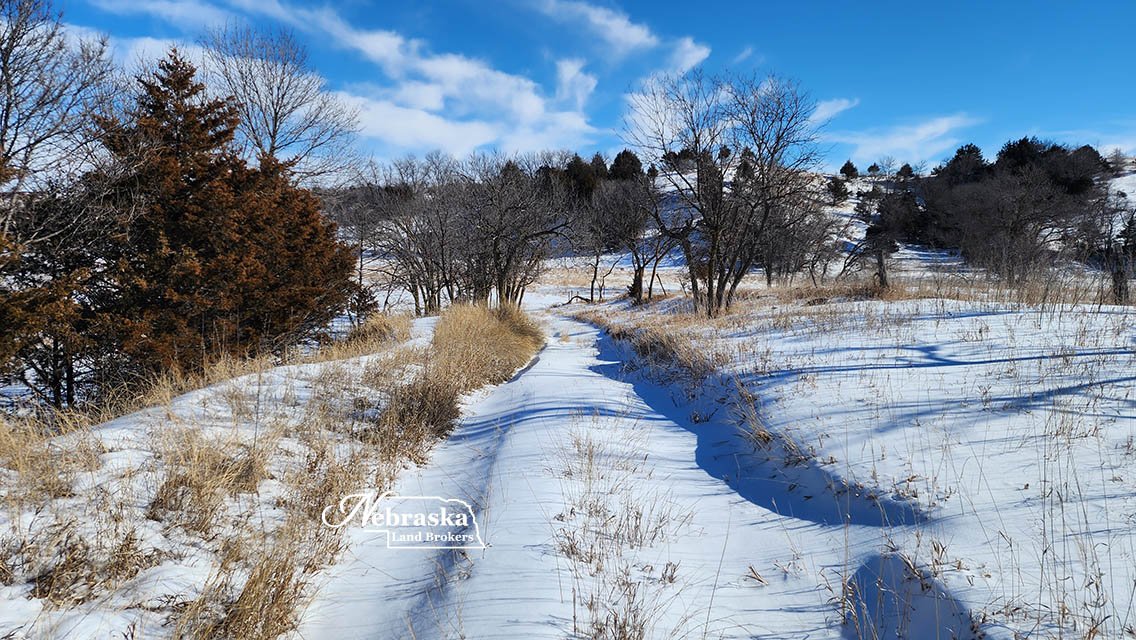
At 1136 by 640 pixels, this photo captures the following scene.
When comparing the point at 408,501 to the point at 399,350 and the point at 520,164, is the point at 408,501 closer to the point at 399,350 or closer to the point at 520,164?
the point at 399,350

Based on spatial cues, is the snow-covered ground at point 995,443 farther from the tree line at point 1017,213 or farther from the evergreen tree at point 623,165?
the evergreen tree at point 623,165

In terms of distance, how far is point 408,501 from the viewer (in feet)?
14.1

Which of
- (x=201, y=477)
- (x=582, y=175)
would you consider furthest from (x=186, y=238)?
(x=582, y=175)

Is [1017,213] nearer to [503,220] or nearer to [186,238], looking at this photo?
[503,220]

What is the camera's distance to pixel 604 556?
314 centimetres

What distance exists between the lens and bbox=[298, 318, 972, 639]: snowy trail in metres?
2.59

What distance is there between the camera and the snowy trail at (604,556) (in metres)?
2.59

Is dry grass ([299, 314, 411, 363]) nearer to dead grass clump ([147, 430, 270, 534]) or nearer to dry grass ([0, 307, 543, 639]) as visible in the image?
dry grass ([0, 307, 543, 639])

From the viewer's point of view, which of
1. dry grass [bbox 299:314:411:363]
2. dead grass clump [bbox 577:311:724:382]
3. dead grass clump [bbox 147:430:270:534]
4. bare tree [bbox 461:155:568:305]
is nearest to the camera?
dead grass clump [bbox 147:430:270:534]

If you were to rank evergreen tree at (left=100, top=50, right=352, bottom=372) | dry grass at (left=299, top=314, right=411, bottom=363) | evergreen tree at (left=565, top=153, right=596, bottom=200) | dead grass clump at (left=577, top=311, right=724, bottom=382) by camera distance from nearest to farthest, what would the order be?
dead grass clump at (left=577, top=311, right=724, bottom=382), dry grass at (left=299, top=314, right=411, bottom=363), evergreen tree at (left=100, top=50, right=352, bottom=372), evergreen tree at (left=565, top=153, right=596, bottom=200)

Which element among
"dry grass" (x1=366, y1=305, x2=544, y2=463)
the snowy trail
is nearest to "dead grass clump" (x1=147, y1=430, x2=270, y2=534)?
the snowy trail

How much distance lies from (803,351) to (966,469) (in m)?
4.03

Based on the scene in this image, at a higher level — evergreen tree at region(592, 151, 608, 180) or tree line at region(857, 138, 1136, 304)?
evergreen tree at region(592, 151, 608, 180)

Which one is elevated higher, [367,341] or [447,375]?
[367,341]
